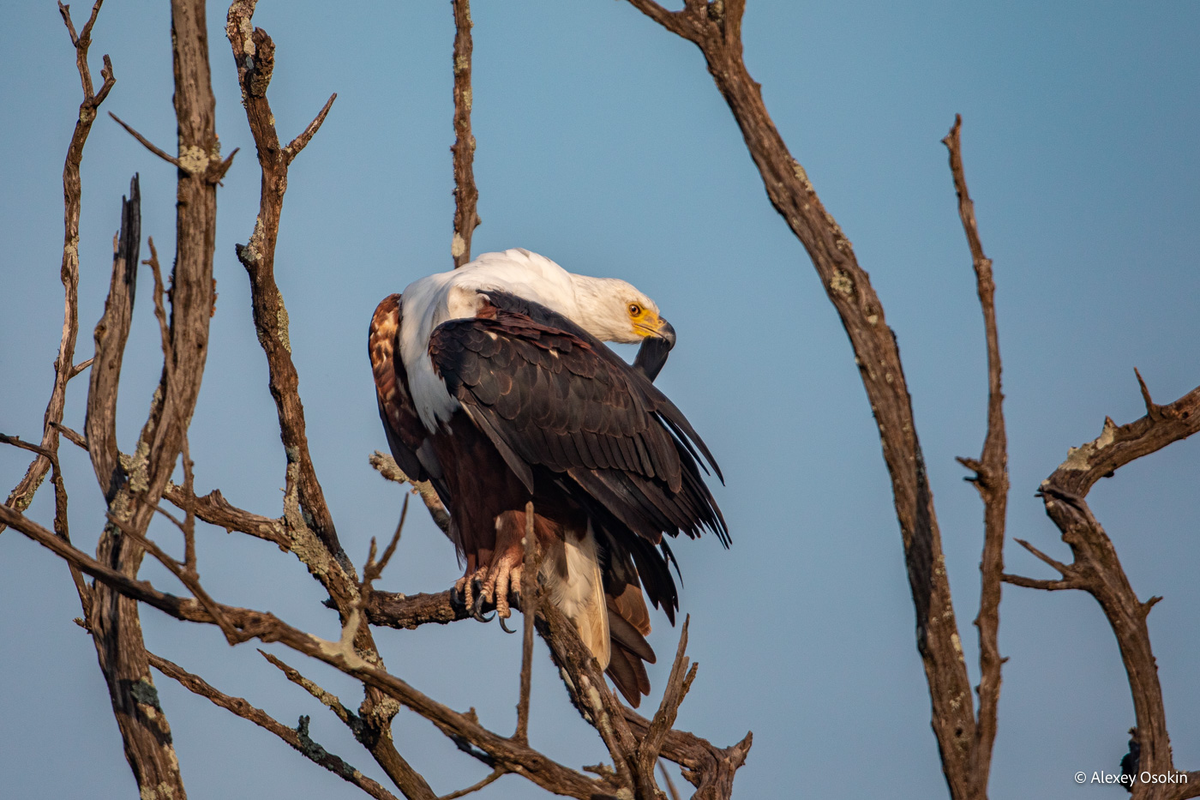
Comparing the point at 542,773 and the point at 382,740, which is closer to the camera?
the point at 542,773

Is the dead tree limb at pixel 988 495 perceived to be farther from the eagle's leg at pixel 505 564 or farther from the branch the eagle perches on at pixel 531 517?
the eagle's leg at pixel 505 564

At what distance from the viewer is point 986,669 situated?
7.27ft

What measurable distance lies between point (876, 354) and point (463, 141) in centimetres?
325

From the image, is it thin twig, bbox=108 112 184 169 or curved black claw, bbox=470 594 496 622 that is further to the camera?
curved black claw, bbox=470 594 496 622

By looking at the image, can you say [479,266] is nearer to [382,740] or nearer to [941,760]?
[382,740]

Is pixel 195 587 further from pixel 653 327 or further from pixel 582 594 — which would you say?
pixel 653 327

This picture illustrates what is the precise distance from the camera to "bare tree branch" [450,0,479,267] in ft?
16.8

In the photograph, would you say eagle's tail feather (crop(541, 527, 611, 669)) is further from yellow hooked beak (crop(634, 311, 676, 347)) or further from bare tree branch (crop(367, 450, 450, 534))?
yellow hooked beak (crop(634, 311, 676, 347))

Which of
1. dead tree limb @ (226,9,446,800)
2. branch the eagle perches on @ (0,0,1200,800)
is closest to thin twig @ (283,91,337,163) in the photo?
dead tree limb @ (226,9,446,800)

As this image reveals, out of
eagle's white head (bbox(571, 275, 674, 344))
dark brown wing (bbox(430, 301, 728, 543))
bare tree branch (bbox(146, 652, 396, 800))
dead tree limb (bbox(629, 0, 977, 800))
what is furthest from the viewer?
eagle's white head (bbox(571, 275, 674, 344))

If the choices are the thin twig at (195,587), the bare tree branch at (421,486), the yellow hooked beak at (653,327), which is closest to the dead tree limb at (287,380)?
the bare tree branch at (421,486)

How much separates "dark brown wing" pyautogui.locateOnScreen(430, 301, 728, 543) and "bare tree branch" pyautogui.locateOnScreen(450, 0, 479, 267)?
102cm

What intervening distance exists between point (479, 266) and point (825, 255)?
Answer: 2695mm

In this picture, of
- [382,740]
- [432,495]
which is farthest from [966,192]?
[432,495]
